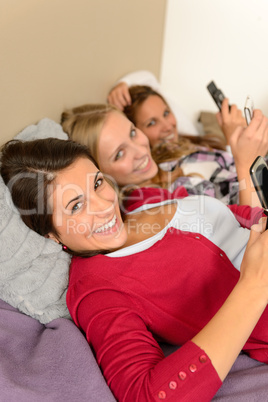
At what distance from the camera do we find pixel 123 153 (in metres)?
1.42

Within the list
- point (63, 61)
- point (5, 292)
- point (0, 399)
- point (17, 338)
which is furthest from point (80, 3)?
point (0, 399)

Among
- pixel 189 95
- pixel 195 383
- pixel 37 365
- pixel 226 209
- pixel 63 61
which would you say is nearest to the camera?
pixel 195 383

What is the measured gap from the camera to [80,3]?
1.37 m

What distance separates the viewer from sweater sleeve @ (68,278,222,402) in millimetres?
715

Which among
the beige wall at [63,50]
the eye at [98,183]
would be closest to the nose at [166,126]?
the beige wall at [63,50]

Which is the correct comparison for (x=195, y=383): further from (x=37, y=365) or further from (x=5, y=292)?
(x=5, y=292)

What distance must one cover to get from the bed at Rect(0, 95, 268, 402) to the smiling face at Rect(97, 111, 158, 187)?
0.45m

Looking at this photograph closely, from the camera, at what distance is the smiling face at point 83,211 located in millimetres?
958

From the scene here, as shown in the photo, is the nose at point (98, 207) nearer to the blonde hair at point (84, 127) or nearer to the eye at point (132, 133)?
the blonde hair at point (84, 127)

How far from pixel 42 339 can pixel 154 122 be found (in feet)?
3.67

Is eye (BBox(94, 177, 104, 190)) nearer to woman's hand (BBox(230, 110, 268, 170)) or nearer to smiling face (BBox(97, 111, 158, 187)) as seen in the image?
smiling face (BBox(97, 111, 158, 187))

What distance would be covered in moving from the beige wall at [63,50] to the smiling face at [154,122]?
0.18 m

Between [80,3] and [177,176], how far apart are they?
71 centimetres

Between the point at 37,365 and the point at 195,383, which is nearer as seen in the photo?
the point at 195,383
